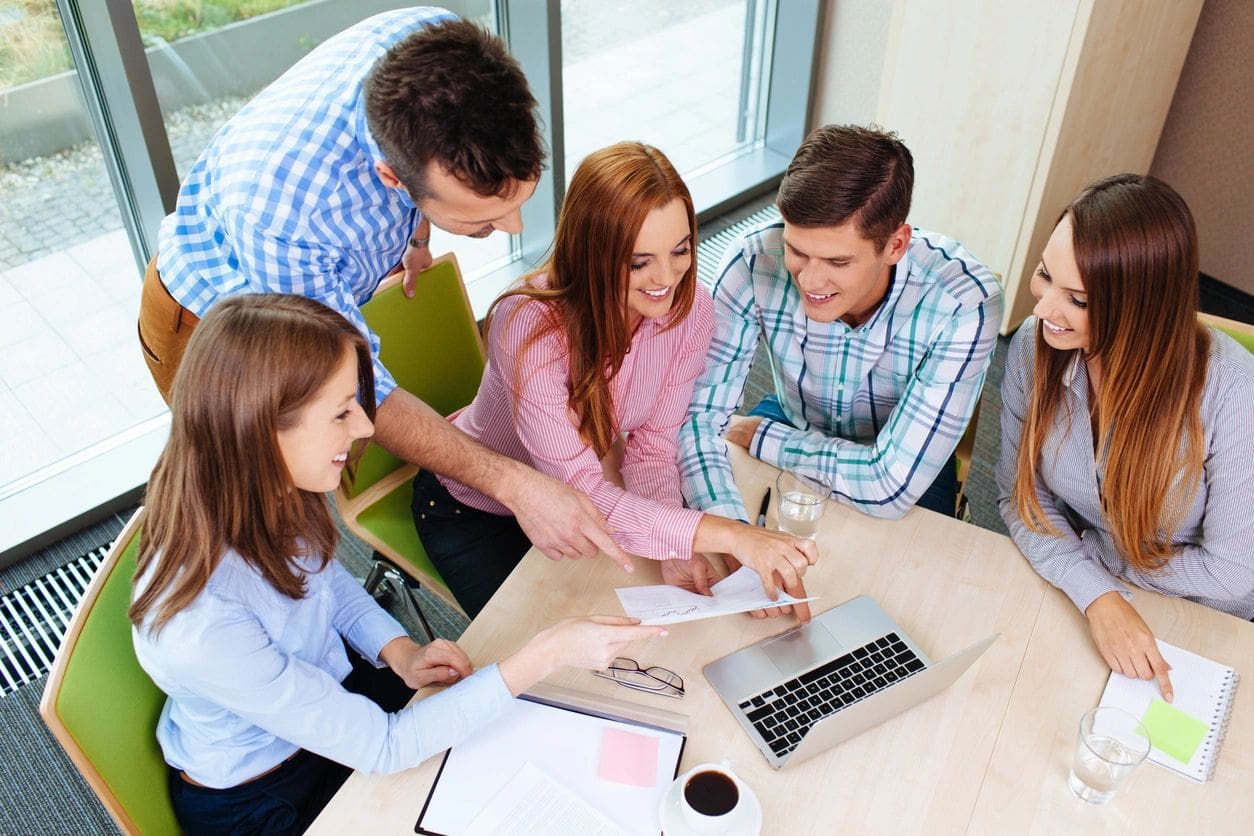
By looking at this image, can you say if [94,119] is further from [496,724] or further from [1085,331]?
[1085,331]

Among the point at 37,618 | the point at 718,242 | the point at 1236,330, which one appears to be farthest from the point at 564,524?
the point at 718,242

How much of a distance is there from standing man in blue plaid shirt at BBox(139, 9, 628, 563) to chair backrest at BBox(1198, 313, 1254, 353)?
119 centimetres

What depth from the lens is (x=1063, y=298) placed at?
69.0 inches

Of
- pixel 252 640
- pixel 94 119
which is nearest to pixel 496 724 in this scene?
pixel 252 640

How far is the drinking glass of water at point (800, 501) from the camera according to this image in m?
1.72

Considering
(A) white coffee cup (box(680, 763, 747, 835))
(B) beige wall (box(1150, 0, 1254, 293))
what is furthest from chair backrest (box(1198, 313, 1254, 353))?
(B) beige wall (box(1150, 0, 1254, 293))

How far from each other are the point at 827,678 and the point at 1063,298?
0.76 m

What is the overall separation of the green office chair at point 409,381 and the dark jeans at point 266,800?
0.53 metres

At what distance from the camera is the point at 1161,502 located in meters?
1.77

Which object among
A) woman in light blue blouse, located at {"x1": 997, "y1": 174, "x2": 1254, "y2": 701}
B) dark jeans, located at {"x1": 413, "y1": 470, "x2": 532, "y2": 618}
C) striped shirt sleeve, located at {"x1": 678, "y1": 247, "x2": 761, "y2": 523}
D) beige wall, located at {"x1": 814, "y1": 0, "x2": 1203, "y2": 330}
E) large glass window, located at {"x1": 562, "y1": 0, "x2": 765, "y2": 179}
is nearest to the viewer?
woman in light blue blouse, located at {"x1": 997, "y1": 174, "x2": 1254, "y2": 701}

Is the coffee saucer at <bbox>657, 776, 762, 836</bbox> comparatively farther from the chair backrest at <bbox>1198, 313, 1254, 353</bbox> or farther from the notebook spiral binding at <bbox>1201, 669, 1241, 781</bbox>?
the chair backrest at <bbox>1198, 313, 1254, 353</bbox>

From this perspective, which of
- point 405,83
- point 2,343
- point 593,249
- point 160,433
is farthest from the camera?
point 160,433

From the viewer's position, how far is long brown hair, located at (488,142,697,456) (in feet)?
5.76

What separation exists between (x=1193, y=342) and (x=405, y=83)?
1.31m
